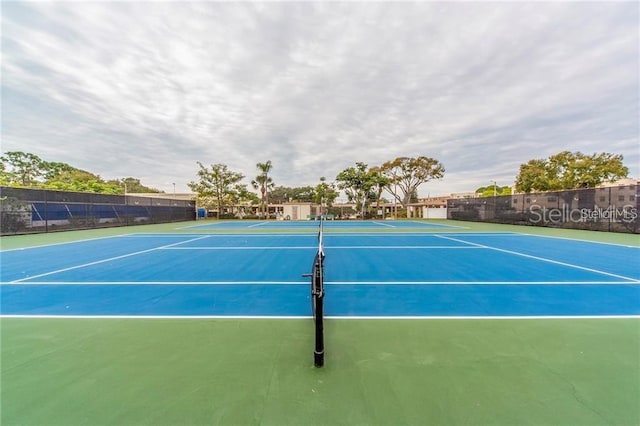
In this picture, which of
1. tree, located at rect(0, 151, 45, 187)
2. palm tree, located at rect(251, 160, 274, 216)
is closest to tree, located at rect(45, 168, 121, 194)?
tree, located at rect(0, 151, 45, 187)

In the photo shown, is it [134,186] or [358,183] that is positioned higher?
[134,186]

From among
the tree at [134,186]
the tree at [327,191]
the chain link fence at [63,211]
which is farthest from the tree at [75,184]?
the tree at [327,191]

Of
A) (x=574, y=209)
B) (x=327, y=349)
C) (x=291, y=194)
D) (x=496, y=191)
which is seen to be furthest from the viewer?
(x=291, y=194)

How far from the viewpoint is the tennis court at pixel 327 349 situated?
6.27ft

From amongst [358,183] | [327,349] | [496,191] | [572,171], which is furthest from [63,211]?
[496,191]

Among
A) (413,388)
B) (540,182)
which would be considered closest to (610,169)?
(540,182)

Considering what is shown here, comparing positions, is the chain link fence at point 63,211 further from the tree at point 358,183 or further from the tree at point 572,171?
the tree at point 572,171

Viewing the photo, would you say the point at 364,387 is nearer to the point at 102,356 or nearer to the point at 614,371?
the point at 614,371

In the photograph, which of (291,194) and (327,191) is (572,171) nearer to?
(327,191)

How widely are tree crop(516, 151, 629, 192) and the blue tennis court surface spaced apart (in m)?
22.4

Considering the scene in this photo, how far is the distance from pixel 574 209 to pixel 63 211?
1369 inches

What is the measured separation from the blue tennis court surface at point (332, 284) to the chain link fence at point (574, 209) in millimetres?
8871

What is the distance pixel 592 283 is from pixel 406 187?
3299 cm

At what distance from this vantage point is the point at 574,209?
56.1ft
